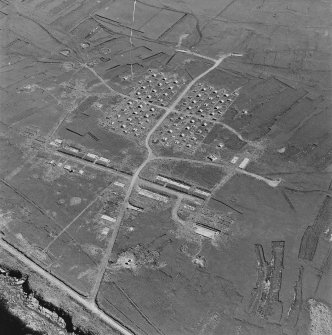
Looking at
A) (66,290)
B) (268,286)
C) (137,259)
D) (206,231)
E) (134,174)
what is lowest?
(66,290)

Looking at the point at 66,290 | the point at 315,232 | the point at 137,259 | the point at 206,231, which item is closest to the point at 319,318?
the point at 315,232

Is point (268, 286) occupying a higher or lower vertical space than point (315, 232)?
lower

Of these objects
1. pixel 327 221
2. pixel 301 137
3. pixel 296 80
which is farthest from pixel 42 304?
pixel 296 80

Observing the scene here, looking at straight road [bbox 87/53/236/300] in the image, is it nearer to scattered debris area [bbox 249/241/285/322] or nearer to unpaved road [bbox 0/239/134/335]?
unpaved road [bbox 0/239/134/335]

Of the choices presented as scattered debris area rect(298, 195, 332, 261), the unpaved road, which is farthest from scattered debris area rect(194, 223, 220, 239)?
the unpaved road

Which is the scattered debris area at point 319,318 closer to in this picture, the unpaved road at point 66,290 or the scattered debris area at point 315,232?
the scattered debris area at point 315,232

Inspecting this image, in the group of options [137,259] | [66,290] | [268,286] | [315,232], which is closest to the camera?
[268,286]

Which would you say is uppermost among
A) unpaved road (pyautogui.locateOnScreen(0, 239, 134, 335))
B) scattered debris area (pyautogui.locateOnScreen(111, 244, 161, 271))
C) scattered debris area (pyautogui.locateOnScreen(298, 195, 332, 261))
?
scattered debris area (pyautogui.locateOnScreen(298, 195, 332, 261))

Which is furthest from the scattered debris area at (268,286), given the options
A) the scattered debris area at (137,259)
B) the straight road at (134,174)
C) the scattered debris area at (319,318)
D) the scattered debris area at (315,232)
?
the straight road at (134,174)

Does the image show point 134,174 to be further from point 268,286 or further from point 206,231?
point 268,286

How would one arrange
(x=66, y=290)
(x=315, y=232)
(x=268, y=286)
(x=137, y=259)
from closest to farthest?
(x=268, y=286), (x=66, y=290), (x=137, y=259), (x=315, y=232)

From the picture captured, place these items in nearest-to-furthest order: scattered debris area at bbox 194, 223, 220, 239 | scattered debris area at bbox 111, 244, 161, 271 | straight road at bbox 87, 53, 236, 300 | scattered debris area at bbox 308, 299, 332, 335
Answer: scattered debris area at bbox 308, 299, 332, 335, straight road at bbox 87, 53, 236, 300, scattered debris area at bbox 111, 244, 161, 271, scattered debris area at bbox 194, 223, 220, 239

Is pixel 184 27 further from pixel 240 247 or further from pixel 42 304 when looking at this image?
pixel 42 304
